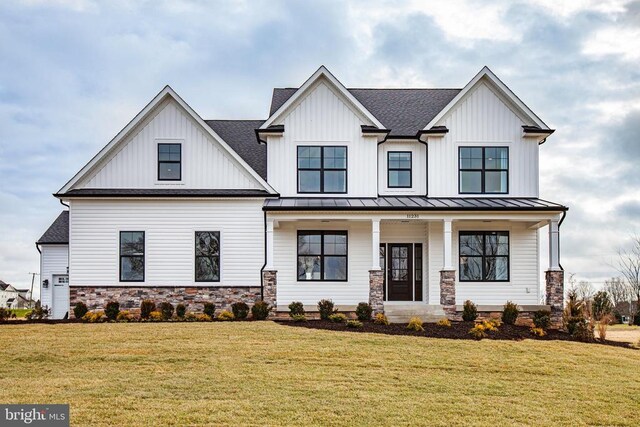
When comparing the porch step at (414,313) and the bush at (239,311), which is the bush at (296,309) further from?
the porch step at (414,313)

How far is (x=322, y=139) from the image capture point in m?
22.6

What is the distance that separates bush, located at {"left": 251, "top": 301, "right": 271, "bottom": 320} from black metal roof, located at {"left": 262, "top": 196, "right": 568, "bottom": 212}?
329 centimetres

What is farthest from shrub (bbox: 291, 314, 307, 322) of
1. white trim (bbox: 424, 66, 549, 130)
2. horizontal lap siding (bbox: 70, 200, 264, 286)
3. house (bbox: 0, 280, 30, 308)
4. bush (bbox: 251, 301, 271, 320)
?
house (bbox: 0, 280, 30, 308)

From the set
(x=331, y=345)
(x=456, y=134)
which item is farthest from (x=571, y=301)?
(x=331, y=345)

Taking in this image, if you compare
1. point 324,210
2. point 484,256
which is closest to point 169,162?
point 324,210

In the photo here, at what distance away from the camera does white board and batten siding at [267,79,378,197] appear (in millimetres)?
22500

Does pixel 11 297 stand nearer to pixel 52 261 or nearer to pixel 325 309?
pixel 52 261

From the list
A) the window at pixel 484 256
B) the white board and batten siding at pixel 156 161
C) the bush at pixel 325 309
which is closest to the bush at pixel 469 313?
the window at pixel 484 256

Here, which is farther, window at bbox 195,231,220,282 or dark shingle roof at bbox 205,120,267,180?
dark shingle roof at bbox 205,120,267,180

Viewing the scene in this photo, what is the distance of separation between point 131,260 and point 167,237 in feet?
4.95

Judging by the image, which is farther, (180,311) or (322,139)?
(322,139)

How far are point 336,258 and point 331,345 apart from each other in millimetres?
7279

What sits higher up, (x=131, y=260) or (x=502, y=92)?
(x=502, y=92)

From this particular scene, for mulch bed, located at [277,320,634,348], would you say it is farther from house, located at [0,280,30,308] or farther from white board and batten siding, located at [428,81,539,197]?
house, located at [0,280,30,308]
